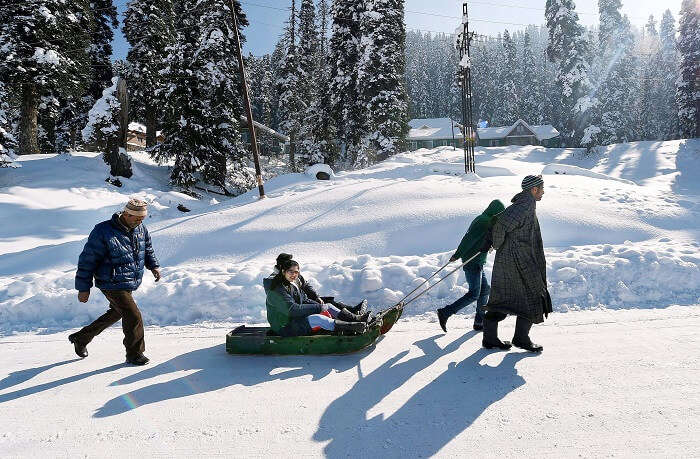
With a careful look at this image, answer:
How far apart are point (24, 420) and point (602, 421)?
4.77m

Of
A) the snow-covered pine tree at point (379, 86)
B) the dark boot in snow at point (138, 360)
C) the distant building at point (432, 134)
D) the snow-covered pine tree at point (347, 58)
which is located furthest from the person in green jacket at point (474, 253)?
the distant building at point (432, 134)

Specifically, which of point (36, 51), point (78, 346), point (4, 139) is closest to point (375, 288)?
point (78, 346)

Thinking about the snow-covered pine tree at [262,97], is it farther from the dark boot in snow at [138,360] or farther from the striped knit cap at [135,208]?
the dark boot in snow at [138,360]

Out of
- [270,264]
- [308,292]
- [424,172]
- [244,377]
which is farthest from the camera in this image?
[424,172]

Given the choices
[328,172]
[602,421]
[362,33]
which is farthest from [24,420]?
[362,33]

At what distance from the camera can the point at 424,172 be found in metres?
19.5

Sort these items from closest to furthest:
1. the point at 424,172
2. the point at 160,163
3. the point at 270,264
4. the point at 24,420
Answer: the point at 24,420 → the point at 270,264 → the point at 424,172 → the point at 160,163

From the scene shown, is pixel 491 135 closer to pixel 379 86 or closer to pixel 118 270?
pixel 379 86

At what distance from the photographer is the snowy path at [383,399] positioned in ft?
10.7

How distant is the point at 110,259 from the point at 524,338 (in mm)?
4673

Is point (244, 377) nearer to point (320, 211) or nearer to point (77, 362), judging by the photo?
point (77, 362)

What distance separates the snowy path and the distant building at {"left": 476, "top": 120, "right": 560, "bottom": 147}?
200 ft

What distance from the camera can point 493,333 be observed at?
5008mm

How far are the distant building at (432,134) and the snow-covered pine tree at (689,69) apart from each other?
25884 millimetres
